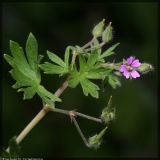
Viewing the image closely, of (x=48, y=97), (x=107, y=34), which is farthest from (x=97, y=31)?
(x=48, y=97)

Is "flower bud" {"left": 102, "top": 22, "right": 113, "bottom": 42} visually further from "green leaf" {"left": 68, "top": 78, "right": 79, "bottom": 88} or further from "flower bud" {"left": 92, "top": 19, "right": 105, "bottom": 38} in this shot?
"green leaf" {"left": 68, "top": 78, "right": 79, "bottom": 88}

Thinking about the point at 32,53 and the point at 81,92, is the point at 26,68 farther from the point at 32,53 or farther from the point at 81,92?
the point at 81,92

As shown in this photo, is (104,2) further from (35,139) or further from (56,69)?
(56,69)

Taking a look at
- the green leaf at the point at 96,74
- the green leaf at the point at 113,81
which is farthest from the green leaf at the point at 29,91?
the green leaf at the point at 113,81

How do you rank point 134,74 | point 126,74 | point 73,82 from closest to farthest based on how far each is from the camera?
point 73,82 → point 126,74 → point 134,74

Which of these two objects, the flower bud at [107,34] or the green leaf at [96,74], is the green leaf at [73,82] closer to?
the green leaf at [96,74]

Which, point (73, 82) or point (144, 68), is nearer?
point (73, 82)
